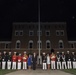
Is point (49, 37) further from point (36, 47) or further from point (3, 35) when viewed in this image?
point (3, 35)

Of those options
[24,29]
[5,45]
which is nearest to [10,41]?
[5,45]

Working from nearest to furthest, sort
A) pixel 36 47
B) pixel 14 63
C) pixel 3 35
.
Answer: pixel 14 63 → pixel 36 47 → pixel 3 35

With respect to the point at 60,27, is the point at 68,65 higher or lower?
lower

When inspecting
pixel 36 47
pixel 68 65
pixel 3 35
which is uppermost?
pixel 3 35

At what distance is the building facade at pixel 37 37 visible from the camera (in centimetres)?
5469

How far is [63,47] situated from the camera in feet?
179

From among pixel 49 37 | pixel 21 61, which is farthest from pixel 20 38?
pixel 21 61

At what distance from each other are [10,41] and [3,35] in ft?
20.7

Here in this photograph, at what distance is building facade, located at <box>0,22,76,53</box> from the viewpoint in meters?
54.7

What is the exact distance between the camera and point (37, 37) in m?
54.9

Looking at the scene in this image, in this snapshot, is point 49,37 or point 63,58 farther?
point 49,37

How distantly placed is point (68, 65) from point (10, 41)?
37151 mm

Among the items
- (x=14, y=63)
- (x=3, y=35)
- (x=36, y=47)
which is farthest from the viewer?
(x=3, y=35)

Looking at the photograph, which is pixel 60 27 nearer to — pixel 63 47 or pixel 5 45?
pixel 63 47
